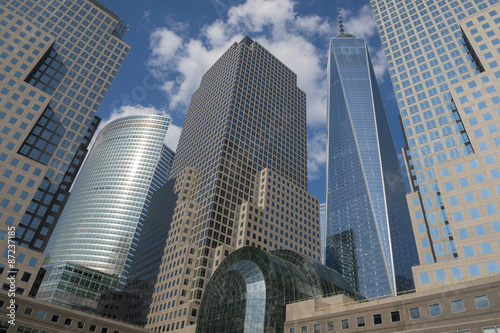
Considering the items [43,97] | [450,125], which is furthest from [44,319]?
[450,125]

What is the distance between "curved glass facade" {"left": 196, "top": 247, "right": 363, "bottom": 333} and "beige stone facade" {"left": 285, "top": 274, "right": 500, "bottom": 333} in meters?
10.8

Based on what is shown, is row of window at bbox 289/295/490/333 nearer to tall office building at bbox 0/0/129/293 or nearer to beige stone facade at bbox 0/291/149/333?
beige stone facade at bbox 0/291/149/333

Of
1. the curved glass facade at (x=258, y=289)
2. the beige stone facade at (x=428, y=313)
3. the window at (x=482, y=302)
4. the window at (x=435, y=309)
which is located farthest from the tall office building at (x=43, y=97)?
the window at (x=482, y=302)

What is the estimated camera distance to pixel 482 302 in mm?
44906

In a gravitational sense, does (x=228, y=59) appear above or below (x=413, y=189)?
above

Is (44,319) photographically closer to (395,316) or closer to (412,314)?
(395,316)

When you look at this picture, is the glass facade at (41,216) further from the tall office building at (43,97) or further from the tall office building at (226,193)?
the tall office building at (226,193)

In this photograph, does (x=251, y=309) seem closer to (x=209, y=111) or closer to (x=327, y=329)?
(x=327, y=329)

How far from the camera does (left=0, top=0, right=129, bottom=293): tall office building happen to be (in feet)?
290

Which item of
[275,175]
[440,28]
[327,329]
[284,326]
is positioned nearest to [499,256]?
[327,329]

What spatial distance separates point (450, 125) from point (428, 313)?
5225 centimetres

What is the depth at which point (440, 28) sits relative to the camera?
100750 mm

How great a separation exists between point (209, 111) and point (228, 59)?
32532mm

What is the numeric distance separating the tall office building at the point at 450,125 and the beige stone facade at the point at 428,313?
1866 cm
